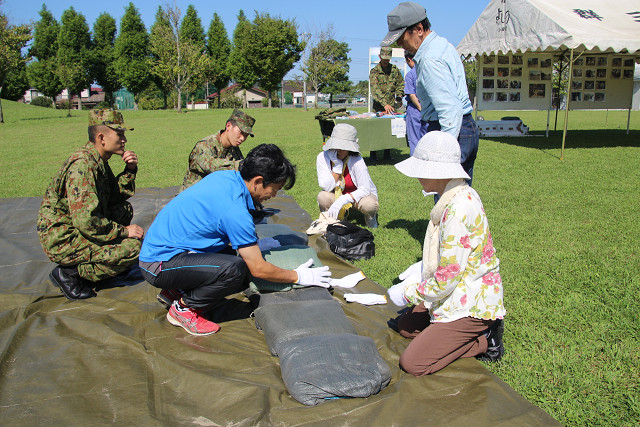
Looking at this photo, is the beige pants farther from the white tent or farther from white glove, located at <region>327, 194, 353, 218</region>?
the white tent

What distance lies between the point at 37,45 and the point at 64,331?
51139 millimetres

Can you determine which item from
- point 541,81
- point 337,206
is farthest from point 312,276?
point 541,81

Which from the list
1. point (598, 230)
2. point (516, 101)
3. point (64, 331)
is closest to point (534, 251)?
point (598, 230)

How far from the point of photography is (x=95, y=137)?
3.70 meters

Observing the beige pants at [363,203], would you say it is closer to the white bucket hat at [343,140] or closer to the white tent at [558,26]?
the white bucket hat at [343,140]

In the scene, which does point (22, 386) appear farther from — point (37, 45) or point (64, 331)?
point (37, 45)

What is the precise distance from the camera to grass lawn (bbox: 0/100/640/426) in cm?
247

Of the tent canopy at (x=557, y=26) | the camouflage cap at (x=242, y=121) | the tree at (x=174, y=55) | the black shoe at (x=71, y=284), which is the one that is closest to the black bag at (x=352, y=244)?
the camouflage cap at (x=242, y=121)

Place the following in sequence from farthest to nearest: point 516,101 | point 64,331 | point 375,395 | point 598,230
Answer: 1. point 516,101
2. point 598,230
3. point 64,331
4. point 375,395

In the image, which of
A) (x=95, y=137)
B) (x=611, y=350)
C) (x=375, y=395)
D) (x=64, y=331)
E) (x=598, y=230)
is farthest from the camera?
(x=598, y=230)

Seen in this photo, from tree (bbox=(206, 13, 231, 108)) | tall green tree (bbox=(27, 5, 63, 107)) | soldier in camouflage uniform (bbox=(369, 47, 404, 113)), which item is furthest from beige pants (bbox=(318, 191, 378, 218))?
tree (bbox=(206, 13, 231, 108))

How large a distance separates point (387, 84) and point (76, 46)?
145 ft

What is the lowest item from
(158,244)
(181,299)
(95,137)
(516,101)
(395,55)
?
(181,299)

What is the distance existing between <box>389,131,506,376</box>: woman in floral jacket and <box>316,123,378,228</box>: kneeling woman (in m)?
2.28
